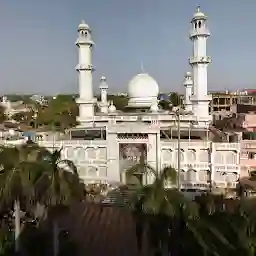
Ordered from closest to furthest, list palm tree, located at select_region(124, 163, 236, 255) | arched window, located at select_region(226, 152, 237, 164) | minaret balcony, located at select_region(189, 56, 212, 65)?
palm tree, located at select_region(124, 163, 236, 255) → arched window, located at select_region(226, 152, 237, 164) → minaret balcony, located at select_region(189, 56, 212, 65)

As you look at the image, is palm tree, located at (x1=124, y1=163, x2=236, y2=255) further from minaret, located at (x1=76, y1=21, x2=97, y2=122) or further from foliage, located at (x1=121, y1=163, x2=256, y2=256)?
minaret, located at (x1=76, y1=21, x2=97, y2=122)

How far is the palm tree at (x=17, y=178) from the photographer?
12273 mm

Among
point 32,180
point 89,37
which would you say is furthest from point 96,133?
point 32,180

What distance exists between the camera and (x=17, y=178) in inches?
487

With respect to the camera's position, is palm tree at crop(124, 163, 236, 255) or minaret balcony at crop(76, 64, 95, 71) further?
minaret balcony at crop(76, 64, 95, 71)

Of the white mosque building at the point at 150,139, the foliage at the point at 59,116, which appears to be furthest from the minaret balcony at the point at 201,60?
the foliage at the point at 59,116

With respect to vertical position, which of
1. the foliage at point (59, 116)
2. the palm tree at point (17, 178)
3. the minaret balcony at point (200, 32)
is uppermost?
the minaret balcony at point (200, 32)

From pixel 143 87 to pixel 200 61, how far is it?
6.88m

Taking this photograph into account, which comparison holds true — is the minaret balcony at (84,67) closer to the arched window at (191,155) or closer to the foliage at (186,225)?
the arched window at (191,155)

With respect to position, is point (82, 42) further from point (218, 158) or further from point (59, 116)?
point (59, 116)

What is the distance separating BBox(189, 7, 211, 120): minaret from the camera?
28188 millimetres

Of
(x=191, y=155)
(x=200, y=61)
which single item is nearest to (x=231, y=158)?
(x=191, y=155)

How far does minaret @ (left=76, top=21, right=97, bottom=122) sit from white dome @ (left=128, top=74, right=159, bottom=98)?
4165 millimetres

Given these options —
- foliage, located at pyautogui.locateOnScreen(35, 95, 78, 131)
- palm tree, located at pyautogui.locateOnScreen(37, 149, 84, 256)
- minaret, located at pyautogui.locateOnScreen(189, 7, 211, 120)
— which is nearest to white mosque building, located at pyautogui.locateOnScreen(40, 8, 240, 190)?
minaret, located at pyautogui.locateOnScreen(189, 7, 211, 120)
